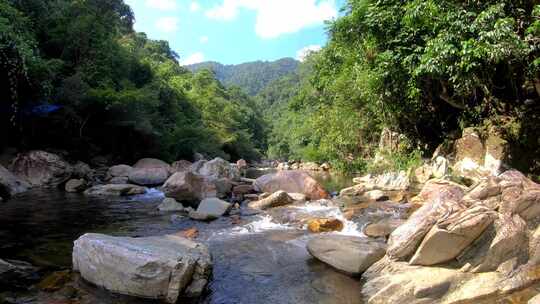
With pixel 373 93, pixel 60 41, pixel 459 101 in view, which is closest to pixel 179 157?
pixel 60 41

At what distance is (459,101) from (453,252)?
11764mm

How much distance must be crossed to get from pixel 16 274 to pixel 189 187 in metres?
7.73

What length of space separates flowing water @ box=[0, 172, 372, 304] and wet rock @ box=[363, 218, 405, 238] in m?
0.52

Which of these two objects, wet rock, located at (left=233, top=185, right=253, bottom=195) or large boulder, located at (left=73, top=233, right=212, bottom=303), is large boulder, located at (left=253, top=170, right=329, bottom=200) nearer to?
wet rock, located at (left=233, top=185, right=253, bottom=195)

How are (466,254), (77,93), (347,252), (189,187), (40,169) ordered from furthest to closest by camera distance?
(77,93) < (40,169) < (189,187) < (347,252) < (466,254)

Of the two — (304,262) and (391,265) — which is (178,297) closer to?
(304,262)

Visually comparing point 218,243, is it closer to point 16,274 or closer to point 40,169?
point 16,274

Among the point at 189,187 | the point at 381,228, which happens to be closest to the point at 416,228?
the point at 381,228

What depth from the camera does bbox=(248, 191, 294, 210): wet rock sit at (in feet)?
40.3

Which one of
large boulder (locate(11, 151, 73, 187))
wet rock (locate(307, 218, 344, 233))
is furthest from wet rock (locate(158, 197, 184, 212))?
large boulder (locate(11, 151, 73, 187))

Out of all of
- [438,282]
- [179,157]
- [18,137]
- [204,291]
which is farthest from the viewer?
[179,157]

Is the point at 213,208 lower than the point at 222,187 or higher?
lower

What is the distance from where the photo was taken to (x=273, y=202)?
1238 centimetres

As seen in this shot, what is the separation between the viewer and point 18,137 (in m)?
19.0
